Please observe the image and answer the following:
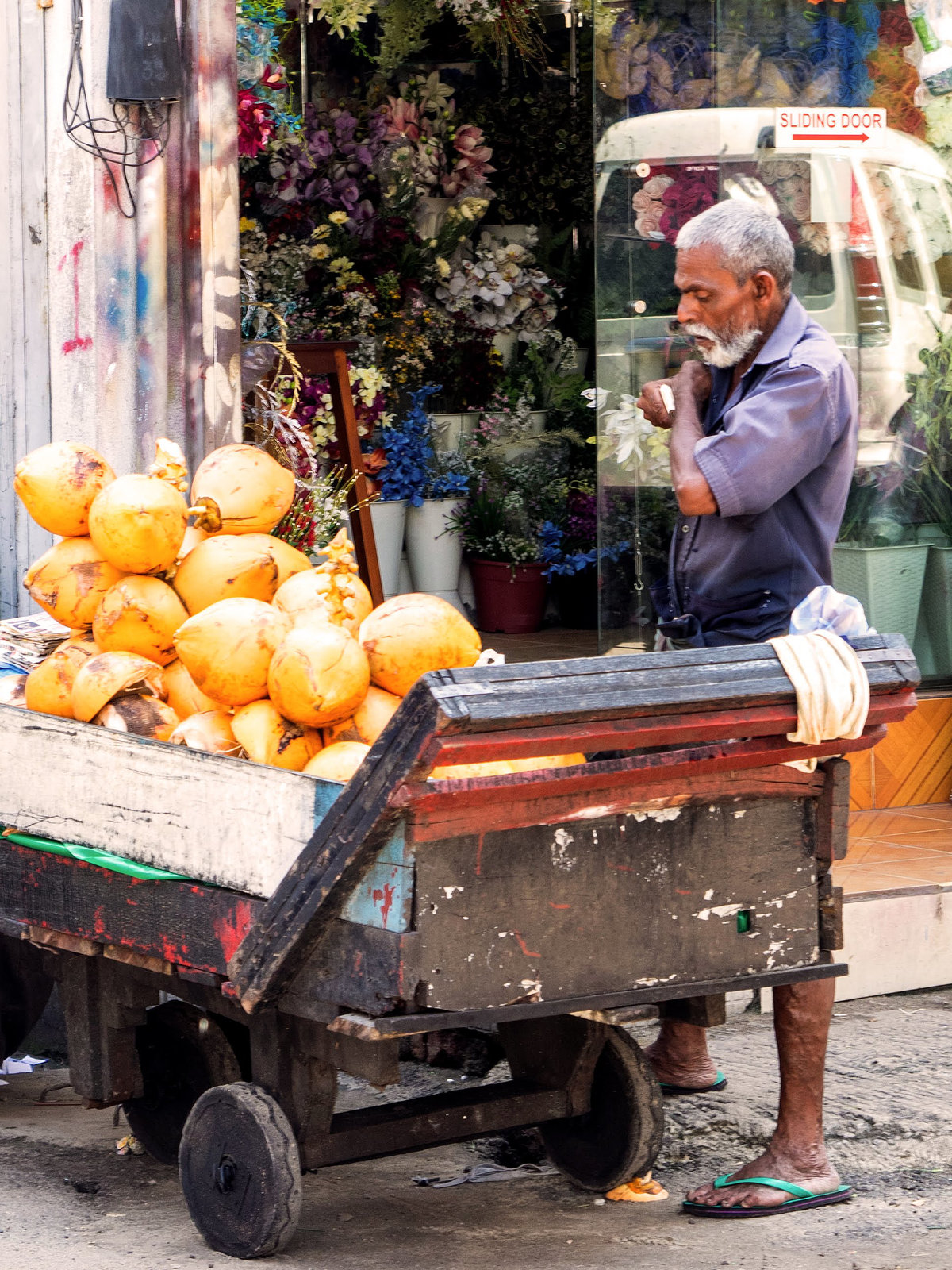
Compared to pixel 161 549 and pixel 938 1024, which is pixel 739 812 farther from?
pixel 938 1024

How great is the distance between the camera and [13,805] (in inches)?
127

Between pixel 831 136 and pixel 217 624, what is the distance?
366cm

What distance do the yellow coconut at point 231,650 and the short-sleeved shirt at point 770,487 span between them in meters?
0.87

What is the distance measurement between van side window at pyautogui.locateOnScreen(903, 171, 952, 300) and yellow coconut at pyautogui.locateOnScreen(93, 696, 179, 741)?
379 centimetres

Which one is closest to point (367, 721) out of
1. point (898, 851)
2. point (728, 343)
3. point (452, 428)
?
point (728, 343)

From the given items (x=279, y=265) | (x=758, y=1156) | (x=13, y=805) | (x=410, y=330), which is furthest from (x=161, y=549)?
(x=410, y=330)

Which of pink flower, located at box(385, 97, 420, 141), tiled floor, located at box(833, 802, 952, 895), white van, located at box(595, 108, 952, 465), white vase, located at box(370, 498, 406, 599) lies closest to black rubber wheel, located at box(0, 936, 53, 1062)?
tiled floor, located at box(833, 802, 952, 895)

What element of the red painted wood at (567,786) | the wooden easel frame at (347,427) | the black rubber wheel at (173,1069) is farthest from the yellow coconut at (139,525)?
the wooden easel frame at (347,427)

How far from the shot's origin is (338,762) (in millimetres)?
2855

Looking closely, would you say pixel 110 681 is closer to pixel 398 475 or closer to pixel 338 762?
pixel 338 762

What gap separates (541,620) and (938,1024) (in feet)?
13.5

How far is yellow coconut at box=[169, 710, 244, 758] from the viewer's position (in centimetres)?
301

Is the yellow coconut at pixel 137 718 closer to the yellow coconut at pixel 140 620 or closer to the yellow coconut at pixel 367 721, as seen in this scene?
the yellow coconut at pixel 140 620

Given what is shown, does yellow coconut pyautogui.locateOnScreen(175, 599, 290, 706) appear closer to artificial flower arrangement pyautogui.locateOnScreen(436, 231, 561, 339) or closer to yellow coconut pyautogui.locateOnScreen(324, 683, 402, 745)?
yellow coconut pyautogui.locateOnScreen(324, 683, 402, 745)
